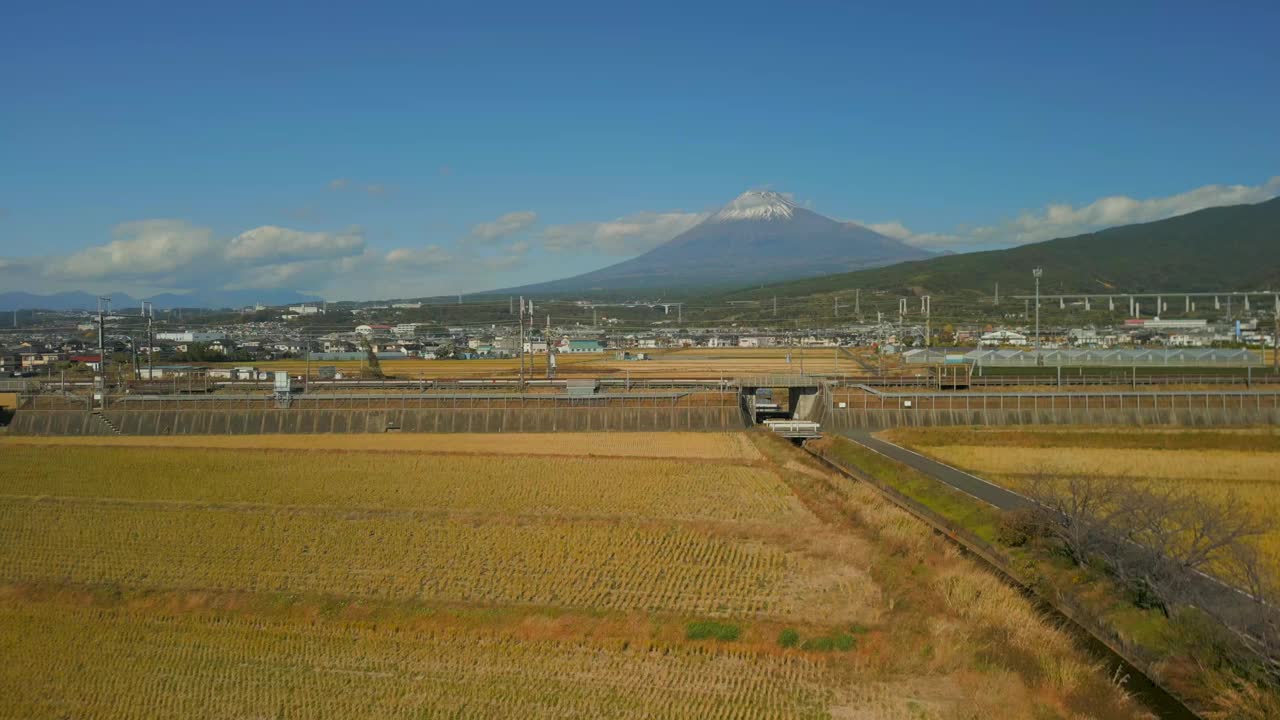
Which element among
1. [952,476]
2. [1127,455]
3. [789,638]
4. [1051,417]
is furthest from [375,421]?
[789,638]

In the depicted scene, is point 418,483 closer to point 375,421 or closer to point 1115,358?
point 375,421

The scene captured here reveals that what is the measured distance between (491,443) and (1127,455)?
21.5 metres

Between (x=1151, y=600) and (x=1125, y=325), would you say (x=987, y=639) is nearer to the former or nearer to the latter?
(x=1151, y=600)

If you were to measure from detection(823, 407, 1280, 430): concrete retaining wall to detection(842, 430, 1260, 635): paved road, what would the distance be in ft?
5.44

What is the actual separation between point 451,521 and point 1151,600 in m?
13.8

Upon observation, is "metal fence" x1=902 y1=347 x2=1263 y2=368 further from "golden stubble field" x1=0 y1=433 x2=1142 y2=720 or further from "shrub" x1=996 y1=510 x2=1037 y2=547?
"golden stubble field" x1=0 y1=433 x2=1142 y2=720

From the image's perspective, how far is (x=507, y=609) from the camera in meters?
15.8

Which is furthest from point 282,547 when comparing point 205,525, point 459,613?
point 459,613

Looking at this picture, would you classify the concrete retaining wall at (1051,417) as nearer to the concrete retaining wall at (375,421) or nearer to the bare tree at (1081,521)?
the concrete retaining wall at (375,421)

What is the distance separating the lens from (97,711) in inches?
491

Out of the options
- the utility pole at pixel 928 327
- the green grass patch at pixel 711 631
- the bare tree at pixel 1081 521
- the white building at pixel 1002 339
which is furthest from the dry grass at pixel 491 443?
the white building at pixel 1002 339

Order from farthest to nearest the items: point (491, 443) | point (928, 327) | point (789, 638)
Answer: point (928, 327) → point (491, 443) → point (789, 638)

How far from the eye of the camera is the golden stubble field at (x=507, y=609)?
1291 centimetres

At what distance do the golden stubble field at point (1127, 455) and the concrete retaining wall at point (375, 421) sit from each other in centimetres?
974
